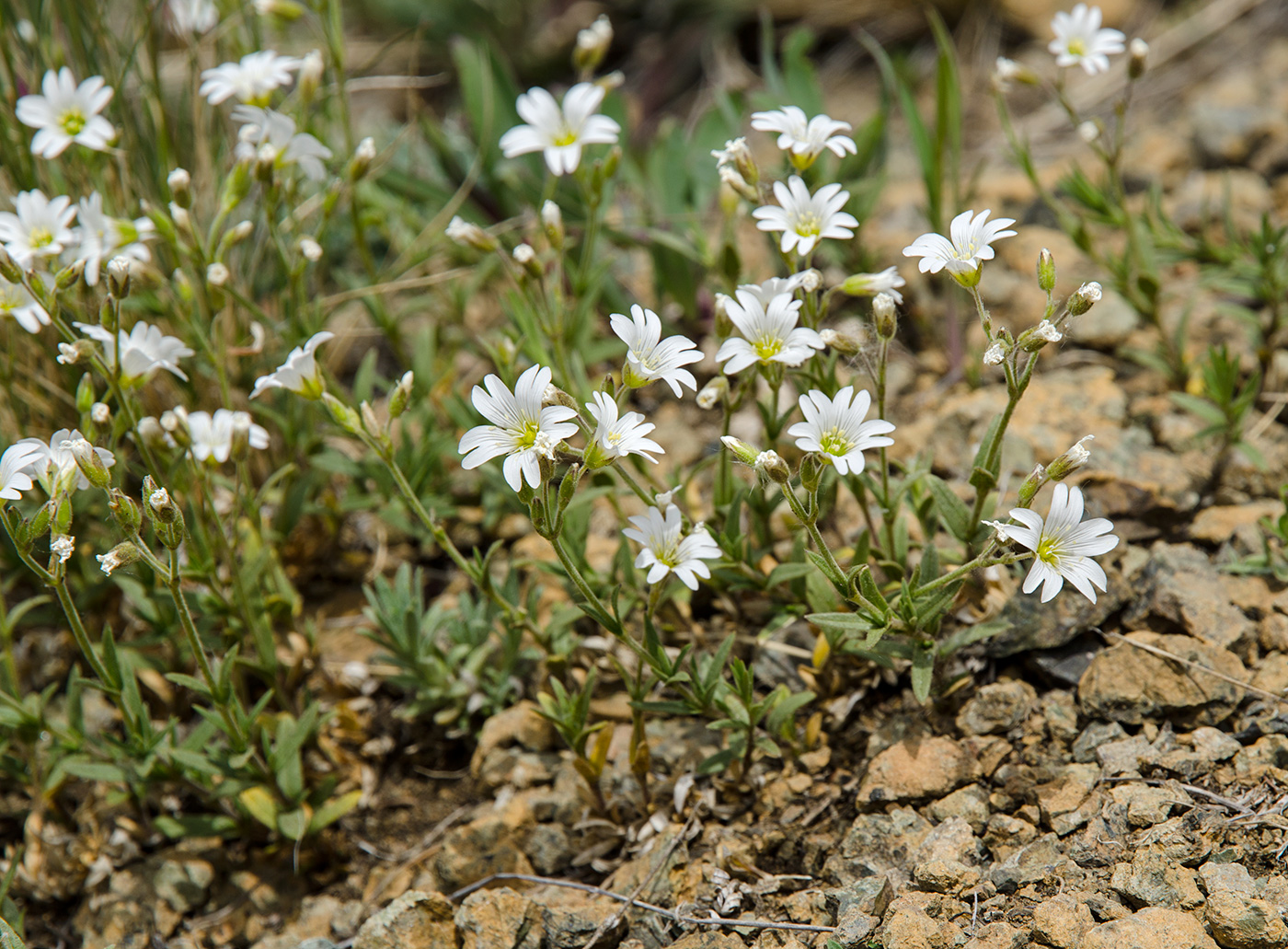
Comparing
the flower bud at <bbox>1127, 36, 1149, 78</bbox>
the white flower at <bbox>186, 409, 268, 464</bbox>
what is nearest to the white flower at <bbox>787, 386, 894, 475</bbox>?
the white flower at <bbox>186, 409, 268, 464</bbox>

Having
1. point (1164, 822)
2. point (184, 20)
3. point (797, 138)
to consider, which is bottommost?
point (1164, 822)

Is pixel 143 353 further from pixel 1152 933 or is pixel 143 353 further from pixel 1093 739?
pixel 1152 933

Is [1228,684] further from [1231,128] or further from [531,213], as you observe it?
[531,213]

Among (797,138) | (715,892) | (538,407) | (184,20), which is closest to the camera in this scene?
(538,407)

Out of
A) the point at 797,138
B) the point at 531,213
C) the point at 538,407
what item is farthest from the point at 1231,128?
the point at 538,407

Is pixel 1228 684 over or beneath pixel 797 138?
beneath

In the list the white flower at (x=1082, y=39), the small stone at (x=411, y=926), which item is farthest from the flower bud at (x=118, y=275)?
the white flower at (x=1082, y=39)
